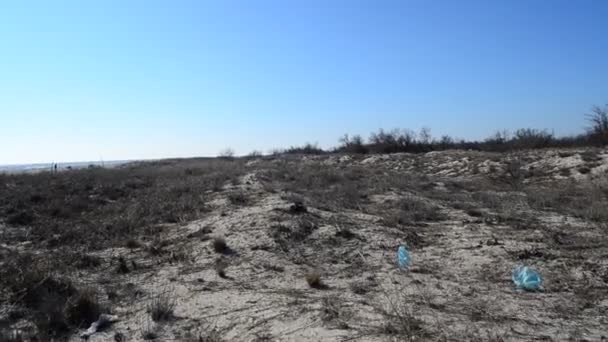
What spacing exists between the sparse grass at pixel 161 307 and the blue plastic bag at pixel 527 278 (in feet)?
14.0

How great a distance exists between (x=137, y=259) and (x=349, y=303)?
4.23m

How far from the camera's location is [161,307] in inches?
186

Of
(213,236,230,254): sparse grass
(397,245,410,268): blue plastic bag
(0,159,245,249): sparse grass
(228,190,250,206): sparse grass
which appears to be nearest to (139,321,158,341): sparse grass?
(213,236,230,254): sparse grass

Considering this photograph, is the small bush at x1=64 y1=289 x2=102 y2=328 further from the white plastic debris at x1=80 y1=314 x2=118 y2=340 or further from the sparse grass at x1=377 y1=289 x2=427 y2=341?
the sparse grass at x1=377 y1=289 x2=427 y2=341

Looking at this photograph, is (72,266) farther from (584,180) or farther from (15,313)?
(584,180)

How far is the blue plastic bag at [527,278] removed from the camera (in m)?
5.14

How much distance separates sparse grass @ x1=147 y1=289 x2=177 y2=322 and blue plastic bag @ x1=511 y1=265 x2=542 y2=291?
426cm

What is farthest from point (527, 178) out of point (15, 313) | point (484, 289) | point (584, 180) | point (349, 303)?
point (15, 313)

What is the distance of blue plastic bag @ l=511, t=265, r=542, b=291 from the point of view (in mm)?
5145

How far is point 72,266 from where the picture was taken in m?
6.74

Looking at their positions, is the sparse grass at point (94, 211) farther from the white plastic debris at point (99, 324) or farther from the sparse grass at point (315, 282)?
the sparse grass at point (315, 282)

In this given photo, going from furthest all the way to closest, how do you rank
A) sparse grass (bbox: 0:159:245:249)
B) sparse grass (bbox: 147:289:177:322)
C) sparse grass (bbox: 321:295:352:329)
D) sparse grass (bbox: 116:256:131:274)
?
sparse grass (bbox: 0:159:245:249) → sparse grass (bbox: 116:256:131:274) → sparse grass (bbox: 147:289:177:322) → sparse grass (bbox: 321:295:352:329)

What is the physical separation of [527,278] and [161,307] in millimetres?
4481

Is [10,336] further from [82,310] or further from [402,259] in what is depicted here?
[402,259]
